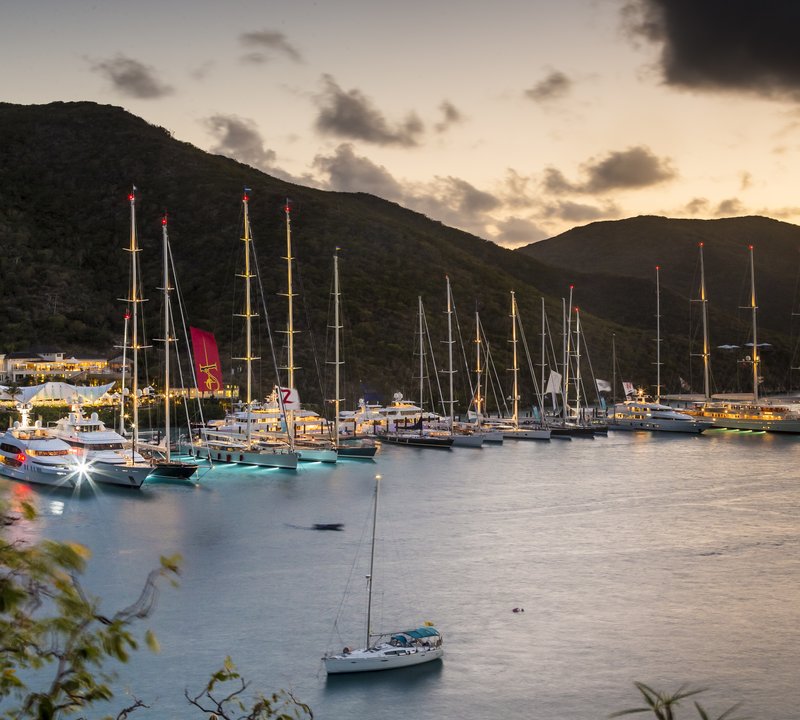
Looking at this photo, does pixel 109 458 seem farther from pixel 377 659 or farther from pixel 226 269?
pixel 226 269

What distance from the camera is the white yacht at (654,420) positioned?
107 metres

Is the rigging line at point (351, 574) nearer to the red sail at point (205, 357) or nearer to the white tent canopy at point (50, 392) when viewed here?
the red sail at point (205, 357)

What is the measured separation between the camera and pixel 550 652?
29203 millimetres

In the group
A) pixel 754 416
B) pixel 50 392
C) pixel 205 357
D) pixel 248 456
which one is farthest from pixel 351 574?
pixel 754 416

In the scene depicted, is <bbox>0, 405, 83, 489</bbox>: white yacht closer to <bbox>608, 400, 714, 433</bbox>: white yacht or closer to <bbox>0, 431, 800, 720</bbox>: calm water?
<bbox>0, 431, 800, 720</bbox>: calm water

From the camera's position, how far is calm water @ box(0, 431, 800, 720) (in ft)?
87.4

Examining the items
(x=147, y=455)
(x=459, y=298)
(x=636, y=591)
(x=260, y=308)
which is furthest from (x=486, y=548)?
(x=459, y=298)

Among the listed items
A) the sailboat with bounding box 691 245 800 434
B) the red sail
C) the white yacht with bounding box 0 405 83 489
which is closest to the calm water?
the white yacht with bounding box 0 405 83 489

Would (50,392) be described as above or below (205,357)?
below

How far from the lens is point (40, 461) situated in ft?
203

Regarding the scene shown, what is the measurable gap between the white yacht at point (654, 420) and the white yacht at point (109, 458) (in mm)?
61179

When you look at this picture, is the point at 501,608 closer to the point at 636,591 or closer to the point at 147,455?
the point at 636,591

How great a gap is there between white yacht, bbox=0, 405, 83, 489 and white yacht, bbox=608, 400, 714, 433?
6346 centimetres

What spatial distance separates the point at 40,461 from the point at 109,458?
15.7 ft
